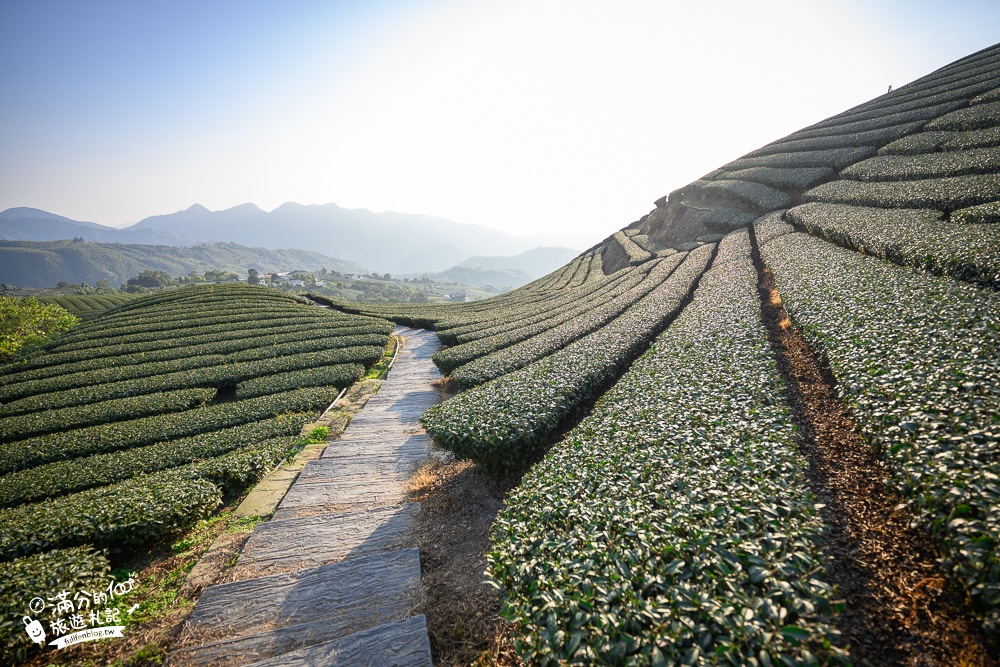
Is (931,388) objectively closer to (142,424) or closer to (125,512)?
(125,512)

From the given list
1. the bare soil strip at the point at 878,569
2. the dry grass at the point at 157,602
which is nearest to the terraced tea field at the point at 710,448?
the bare soil strip at the point at 878,569

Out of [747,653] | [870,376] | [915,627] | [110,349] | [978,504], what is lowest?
[915,627]

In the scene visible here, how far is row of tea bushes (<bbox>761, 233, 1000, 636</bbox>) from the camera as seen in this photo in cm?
358

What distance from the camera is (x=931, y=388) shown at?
5.36 m

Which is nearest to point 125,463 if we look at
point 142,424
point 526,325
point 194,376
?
point 142,424

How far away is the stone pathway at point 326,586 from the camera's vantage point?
182 inches

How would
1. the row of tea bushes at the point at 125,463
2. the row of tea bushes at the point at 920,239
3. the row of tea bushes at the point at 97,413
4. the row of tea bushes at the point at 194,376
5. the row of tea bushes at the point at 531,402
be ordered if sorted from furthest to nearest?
the row of tea bushes at the point at 194,376
the row of tea bushes at the point at 97,413
the row of tea bushes at the point at 125,463
the row of tea bushes at the point at 920,239
the row of tea bushes at the point at 531,402

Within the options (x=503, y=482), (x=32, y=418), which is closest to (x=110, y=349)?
(x=32, y=418)

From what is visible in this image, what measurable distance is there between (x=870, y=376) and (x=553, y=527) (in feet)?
20.3

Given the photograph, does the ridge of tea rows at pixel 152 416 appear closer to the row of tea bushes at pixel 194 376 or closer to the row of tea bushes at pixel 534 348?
the row of tea bushes at pixel 194 376

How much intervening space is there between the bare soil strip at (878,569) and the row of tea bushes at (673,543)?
1.53 feet

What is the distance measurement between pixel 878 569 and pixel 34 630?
37.0 ft

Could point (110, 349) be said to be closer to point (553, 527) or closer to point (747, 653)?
point (553, 527)

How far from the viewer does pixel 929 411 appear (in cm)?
503
